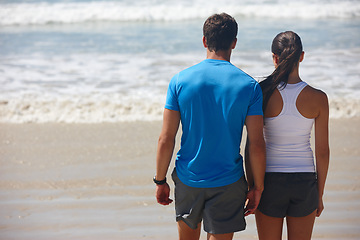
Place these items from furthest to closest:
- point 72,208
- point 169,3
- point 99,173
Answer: point 169,3, point 99,173, point 72,208

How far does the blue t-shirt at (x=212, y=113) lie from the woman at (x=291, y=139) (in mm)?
173

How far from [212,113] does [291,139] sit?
20.0 inches

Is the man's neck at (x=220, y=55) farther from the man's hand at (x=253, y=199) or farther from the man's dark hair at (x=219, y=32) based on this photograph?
the man's hand at (x=253, y=199)

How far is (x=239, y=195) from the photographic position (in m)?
2.45

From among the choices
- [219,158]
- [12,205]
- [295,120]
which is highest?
[295,120]

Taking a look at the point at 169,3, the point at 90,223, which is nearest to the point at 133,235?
the point at 90,223

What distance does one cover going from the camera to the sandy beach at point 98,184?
363 centimetres

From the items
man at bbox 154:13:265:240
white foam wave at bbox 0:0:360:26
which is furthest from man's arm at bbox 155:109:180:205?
white foam wave at bbox 0:0:360:26

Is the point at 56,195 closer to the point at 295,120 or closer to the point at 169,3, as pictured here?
the point at 295,120

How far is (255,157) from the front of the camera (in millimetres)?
2398

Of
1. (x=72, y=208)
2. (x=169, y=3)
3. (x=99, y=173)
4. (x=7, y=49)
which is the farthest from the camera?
(x=169, y=3)

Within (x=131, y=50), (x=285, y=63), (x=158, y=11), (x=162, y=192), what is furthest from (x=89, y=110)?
(x=158, y=11)

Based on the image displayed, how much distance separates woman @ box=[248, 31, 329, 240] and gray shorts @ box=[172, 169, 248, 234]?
0.58 feet

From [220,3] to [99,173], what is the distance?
52.2ft
